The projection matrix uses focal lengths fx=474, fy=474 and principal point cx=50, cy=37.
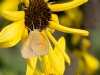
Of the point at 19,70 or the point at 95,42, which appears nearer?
the point at 19,70

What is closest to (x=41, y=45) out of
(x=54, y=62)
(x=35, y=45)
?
(x=35, y=45)

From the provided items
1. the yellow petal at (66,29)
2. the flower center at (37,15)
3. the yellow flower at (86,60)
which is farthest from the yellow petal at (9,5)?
the yellow flower at (86,60)

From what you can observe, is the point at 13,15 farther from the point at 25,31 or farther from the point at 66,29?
the point at 66,29

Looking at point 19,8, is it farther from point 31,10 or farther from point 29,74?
point 29,74

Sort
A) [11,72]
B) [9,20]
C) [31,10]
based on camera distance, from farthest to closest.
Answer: [11,72]
[31,10]
[9,20]

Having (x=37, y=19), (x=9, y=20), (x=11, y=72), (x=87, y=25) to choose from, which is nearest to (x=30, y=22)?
(x=37, y=19)

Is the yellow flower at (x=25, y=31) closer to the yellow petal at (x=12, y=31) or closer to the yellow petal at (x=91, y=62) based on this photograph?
the yellow petal at (x=12, y=31)

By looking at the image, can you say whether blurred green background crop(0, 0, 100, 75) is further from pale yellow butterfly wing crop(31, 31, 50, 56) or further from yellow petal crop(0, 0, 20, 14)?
pale yellow butterfly wing crop(31, 31, 50, 56)
